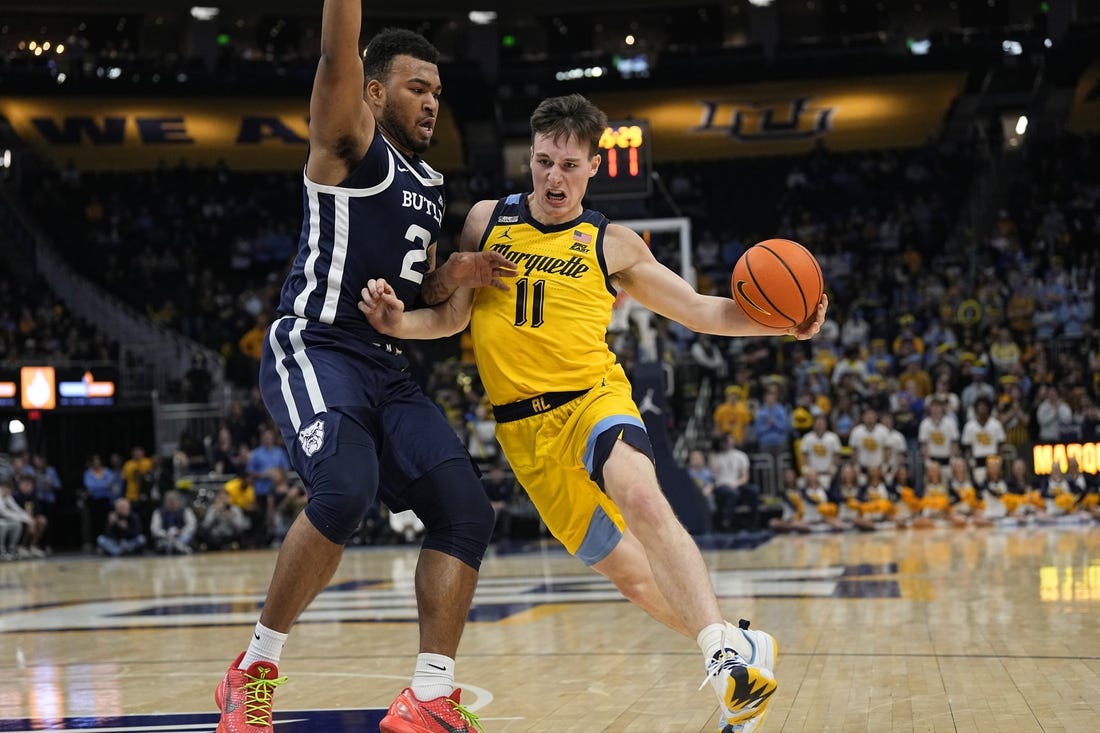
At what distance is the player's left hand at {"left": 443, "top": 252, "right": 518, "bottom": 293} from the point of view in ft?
16.6

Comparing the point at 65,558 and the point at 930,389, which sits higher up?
the point at 930,389

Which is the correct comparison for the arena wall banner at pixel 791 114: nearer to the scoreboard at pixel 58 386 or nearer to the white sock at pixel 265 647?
the scoreboard at pixel 58 386

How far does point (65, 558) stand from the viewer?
19656mm

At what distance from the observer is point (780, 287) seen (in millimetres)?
5086

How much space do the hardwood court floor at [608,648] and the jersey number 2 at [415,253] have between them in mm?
1827

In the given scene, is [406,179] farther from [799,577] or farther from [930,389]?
[930,389]

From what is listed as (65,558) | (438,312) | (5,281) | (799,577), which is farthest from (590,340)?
(5,281)

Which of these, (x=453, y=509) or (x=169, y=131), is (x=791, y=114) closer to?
(x=169, y=131)

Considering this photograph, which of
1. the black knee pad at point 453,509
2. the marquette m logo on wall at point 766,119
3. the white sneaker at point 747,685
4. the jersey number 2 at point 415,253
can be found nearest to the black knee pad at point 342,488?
the black knee pad at point 453,509

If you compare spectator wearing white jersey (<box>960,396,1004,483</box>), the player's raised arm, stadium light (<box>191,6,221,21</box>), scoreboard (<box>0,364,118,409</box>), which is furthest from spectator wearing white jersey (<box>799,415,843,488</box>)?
stadium light (<box>191,6,221,21</box>)

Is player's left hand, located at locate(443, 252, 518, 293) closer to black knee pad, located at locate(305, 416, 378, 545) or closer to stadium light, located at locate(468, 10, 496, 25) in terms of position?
black knee pad, located at locate(305, 416, 378, 545)

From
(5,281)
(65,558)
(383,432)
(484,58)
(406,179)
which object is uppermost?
(484,58)

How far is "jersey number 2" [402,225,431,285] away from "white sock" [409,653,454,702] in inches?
56.6

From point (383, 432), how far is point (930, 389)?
16.6 metres
